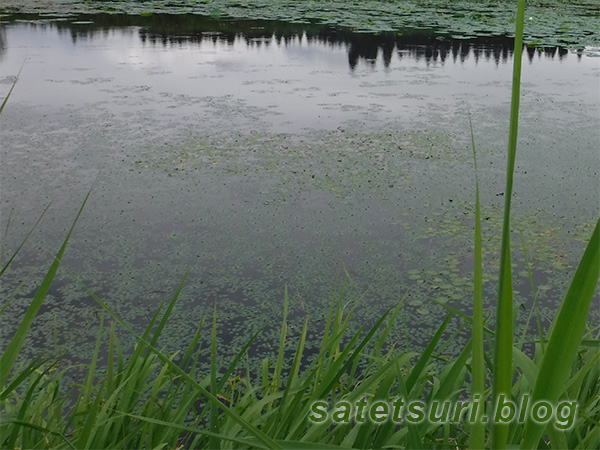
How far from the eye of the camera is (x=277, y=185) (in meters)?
3.49

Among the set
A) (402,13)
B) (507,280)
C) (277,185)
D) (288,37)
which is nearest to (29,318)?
(507,280)

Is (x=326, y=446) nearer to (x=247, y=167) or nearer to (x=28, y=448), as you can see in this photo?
(x=28, y=448)

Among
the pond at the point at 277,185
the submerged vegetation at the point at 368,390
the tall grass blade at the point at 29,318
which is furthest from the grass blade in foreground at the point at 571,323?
the pond at the point at 277,185

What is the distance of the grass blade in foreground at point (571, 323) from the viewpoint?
11.4 inches

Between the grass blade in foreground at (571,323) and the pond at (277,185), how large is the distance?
35.8 inches

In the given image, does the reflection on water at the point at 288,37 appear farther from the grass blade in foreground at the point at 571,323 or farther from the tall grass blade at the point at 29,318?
the grass blade in foreground at the point at 571,323

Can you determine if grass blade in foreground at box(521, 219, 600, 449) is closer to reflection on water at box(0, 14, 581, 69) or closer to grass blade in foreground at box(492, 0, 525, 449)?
grass blade in foreground at box(492, 0, 525, 449)

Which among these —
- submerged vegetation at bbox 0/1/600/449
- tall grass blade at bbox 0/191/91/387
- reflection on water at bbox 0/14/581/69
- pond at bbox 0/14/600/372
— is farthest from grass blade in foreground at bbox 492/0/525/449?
reflection on water at bbox 0/14/581/69

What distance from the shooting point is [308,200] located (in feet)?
10.8

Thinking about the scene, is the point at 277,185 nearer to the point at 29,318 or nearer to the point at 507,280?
the point at 29,318

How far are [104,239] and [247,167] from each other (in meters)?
1.22

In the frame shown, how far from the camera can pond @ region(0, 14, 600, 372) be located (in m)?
2.40

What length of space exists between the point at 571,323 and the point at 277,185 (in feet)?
10.6

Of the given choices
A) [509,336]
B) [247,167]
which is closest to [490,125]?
[247,167]
